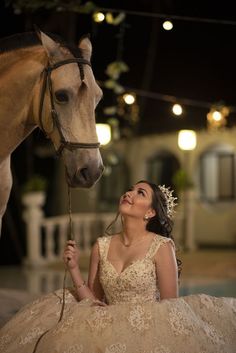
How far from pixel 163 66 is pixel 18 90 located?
11.2 metres

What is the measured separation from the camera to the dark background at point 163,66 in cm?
1223

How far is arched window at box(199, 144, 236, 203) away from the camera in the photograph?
43.8 feet

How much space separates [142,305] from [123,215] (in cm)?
56

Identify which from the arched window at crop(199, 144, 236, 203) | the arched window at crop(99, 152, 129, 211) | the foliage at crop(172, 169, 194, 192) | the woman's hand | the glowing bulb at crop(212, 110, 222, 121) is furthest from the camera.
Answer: the arched window at crop(99, 152, 129, 211)

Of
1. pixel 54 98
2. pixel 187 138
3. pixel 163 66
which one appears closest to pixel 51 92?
pixel 54 98

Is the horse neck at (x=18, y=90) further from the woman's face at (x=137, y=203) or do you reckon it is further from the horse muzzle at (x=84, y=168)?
the woman's face at (x=137, y=203)

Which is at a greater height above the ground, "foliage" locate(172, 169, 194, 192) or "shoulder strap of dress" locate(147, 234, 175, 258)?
"foliage" locate(172, 169, 194, 192)

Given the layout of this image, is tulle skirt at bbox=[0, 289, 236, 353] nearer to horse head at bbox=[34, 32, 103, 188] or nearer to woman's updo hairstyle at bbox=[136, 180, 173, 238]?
woman's updo hairstyle at bbox=[136, 180, 173, 238]

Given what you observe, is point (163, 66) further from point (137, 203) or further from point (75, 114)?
point (75, 114)

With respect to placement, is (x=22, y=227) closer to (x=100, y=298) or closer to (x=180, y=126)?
(x=180, y=126)

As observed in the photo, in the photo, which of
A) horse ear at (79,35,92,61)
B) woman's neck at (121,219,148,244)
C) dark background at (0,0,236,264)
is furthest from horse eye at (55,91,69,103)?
dark background at (0,0,236,264)

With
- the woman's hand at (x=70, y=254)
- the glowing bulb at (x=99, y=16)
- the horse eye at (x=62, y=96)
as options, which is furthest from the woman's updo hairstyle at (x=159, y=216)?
the glowing bulb at (x=99, y=16)

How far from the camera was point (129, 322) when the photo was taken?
2744 millimetres

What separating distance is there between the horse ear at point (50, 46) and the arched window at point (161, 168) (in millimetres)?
11787
